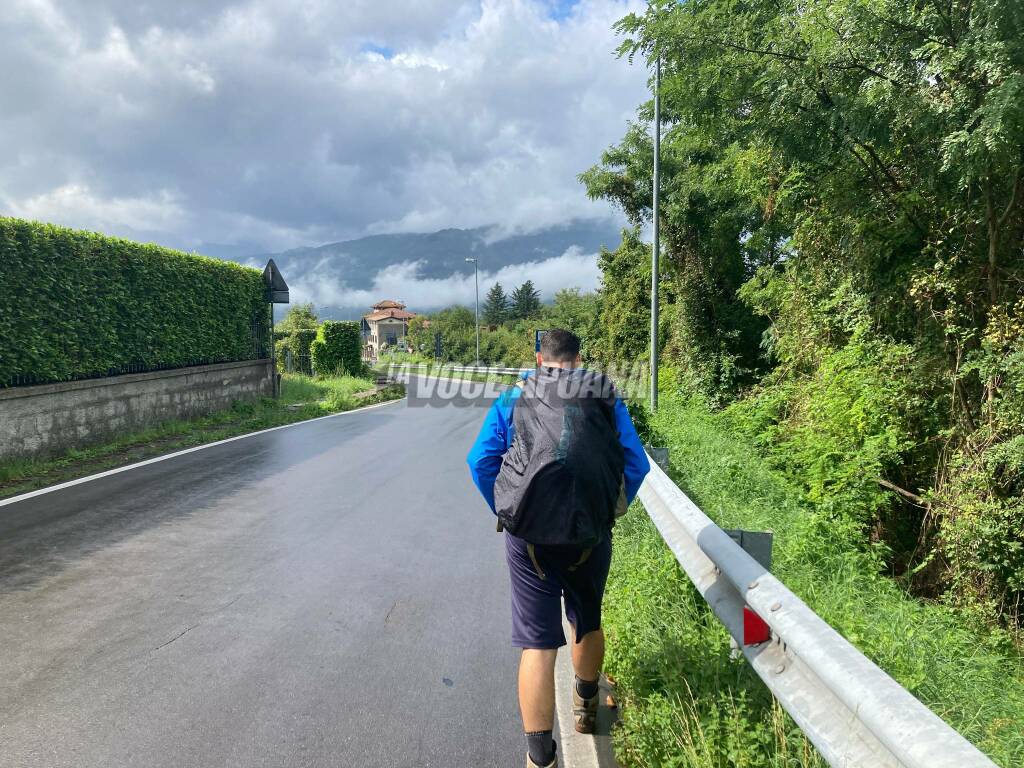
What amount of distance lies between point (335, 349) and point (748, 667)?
29.3m

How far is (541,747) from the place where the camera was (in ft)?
8.77

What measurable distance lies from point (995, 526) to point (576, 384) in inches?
183

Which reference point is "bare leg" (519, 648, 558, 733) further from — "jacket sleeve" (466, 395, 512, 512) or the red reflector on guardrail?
the red reflector on guardrail

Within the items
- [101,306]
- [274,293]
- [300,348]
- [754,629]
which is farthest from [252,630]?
[300,348]

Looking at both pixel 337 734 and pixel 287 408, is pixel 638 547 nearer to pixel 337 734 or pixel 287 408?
pixel 337 734

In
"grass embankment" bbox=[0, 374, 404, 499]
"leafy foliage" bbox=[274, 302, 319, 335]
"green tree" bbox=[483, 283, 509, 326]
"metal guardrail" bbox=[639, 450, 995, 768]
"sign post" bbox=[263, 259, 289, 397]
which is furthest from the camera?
"green tree" bbox=[483, 283, 509, 326]

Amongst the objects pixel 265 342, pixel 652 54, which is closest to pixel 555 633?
pixel 652 54

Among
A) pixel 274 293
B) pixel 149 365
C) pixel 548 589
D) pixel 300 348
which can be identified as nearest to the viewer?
pixel 548 589

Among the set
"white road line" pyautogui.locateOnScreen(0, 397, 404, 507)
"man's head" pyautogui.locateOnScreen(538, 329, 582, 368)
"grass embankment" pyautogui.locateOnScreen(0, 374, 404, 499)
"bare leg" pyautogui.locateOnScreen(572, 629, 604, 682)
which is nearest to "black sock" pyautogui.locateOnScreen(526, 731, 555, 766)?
"bare leg" pyautogui.locateOnScreen(572, 629, 604, 682)

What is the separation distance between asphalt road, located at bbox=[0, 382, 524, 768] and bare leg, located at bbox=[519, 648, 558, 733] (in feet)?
1.21

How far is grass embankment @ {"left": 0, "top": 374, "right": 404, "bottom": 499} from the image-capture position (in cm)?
878

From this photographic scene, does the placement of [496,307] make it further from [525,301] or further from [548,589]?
[548,589]

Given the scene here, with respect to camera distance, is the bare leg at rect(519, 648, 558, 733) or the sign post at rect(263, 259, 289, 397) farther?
the sign post at rect(263, 259, 289, 397)

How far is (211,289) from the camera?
622 inches
